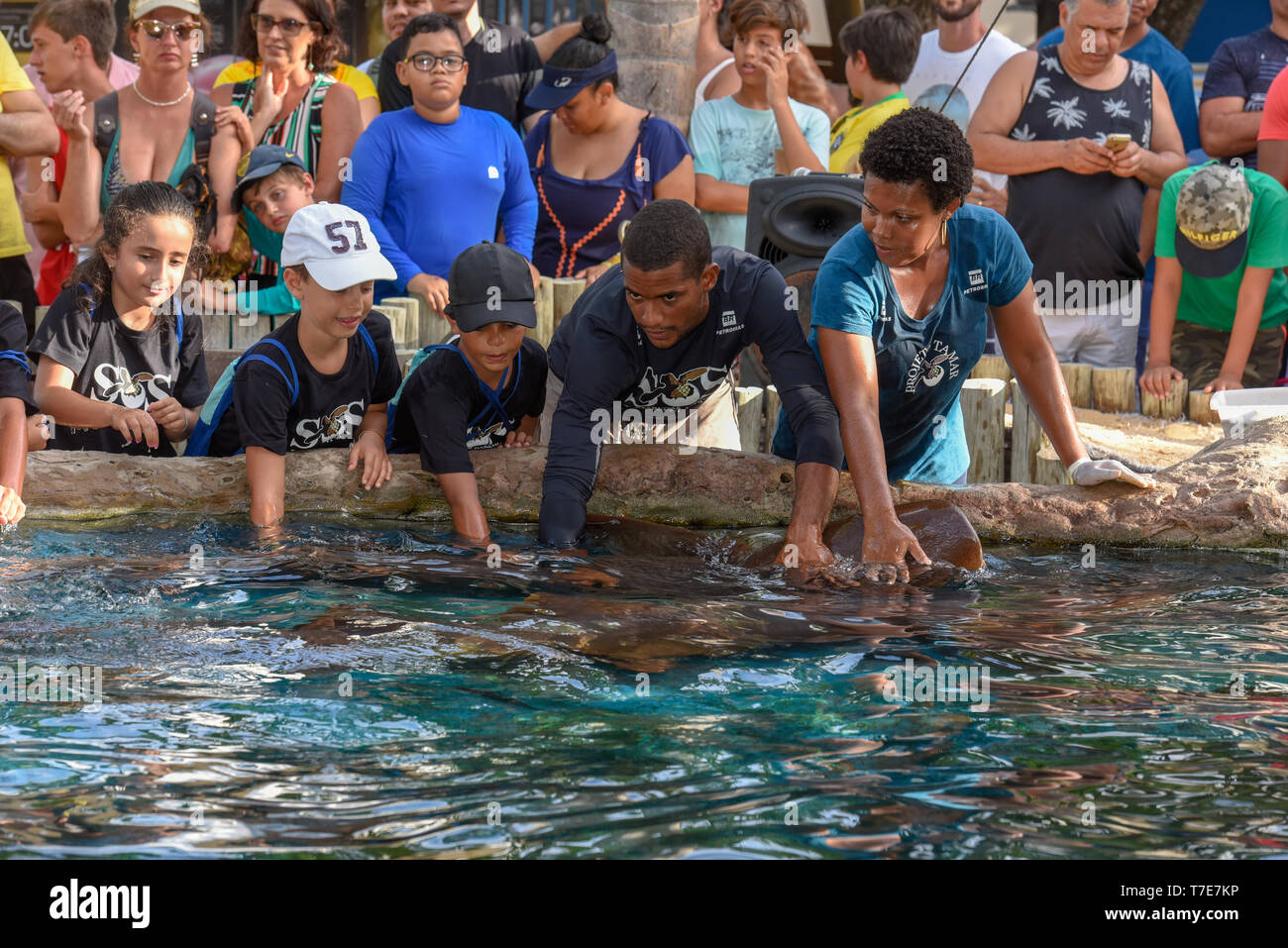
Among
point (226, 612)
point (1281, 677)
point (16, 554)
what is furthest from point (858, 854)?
point (16, 554)

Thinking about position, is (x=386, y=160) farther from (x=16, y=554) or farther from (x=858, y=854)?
(x=858, y=854)

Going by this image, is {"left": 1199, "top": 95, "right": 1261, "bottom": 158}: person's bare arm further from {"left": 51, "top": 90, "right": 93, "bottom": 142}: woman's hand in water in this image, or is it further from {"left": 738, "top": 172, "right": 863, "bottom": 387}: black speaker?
{"left": 51, "top": 90, "right": 93, "bottom": 142}: woman's hand in water

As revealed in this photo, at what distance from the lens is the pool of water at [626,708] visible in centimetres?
266

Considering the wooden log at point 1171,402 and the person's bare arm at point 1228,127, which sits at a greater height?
the person's bare arm at point 1228,127

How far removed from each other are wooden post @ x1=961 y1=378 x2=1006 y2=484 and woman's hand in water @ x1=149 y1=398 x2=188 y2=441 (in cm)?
324

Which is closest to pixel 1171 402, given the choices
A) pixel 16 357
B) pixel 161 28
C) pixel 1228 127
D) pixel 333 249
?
pixel 1228 127

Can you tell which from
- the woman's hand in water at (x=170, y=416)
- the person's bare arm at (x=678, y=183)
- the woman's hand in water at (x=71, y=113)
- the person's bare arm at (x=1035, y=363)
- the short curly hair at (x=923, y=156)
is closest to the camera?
the short curly hair at (x=923, y=156)

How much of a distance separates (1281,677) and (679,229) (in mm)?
2144

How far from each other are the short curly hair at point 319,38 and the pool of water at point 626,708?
113 inches

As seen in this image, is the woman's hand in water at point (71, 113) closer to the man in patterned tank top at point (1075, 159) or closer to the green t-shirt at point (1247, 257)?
the man in patterned tank top at point (1075, 159)

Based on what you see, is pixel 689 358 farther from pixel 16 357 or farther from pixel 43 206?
pixel 43 206

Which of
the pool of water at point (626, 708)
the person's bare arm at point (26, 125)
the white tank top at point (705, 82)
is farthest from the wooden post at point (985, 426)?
→ the person's bare arm at point (26, 125)

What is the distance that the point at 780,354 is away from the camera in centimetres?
472

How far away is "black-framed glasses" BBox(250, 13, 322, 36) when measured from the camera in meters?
6.45
